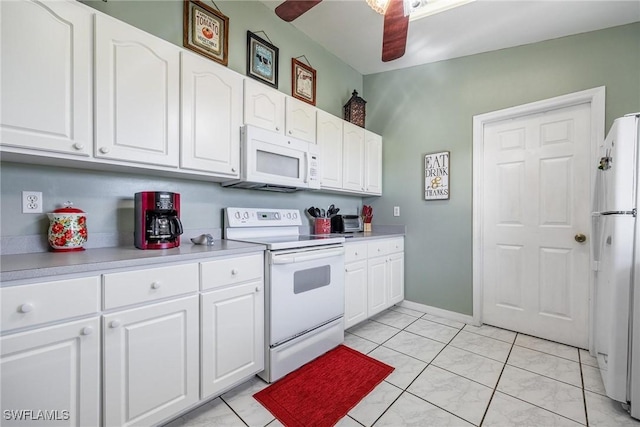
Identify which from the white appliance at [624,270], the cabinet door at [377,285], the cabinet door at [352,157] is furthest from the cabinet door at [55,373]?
the white appliance at [624,270]

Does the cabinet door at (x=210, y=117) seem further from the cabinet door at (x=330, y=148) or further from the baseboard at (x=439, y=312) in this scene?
the baseboard at (x=439, y=312)

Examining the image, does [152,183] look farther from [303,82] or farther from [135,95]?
[303,82]

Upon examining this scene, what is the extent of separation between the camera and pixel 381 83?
10.9 feet

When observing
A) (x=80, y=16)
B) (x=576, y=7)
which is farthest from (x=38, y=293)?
(x=576, y=7)

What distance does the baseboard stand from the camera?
8.91 ft

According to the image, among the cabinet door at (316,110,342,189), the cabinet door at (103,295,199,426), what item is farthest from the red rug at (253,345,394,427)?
the cabinet door at (316,110,342,189)

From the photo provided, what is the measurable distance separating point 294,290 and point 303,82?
2028mm

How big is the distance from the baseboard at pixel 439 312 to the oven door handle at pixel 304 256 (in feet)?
4.67

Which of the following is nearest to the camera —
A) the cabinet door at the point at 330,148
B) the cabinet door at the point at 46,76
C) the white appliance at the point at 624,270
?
the cabinet door at the point at 46,76

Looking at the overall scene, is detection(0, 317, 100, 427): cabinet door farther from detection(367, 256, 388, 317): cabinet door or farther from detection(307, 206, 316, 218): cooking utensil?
detection(367, 256, 388, 317): cabinet door

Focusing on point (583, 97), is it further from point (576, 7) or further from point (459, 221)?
point (459, 221)

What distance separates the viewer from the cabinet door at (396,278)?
287cm

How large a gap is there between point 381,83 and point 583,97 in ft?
6.23

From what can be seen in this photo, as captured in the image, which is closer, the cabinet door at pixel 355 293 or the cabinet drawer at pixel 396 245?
the cabinet door at pixel 355 293
